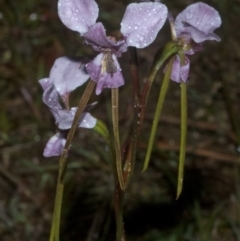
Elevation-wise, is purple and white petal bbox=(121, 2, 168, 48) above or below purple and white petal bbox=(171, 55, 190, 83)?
above

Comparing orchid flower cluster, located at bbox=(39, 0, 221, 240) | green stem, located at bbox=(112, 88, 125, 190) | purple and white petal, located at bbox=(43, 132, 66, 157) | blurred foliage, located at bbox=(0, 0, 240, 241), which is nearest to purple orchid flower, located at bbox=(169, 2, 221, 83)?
orchid flower cluster, located at bbox=(39, 0, 221, 240)

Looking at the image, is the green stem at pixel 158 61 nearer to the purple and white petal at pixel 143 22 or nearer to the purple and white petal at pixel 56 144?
the purple and white petal at pixel 143 22

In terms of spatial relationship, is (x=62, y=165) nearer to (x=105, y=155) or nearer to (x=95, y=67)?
(x=95, y=67)

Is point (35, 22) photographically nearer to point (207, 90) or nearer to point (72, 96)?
point (72, 96)

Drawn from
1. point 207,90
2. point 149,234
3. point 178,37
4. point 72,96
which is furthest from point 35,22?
point 178,37

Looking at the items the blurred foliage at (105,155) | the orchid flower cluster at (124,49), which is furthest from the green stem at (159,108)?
the blurred foliage at (105,155)

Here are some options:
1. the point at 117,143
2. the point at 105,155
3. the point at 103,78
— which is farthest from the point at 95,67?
the point at 105,155

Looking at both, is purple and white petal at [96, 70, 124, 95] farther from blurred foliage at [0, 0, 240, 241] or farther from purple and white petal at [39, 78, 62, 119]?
blurred foliage at [0, 0, 240, 241]
